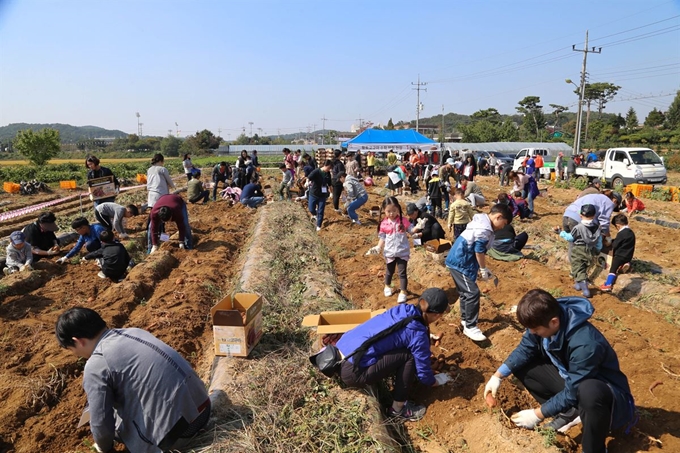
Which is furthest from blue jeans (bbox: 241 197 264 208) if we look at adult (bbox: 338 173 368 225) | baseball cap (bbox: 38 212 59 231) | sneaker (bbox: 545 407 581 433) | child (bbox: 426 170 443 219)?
sneaker (bbox: 545 407 581 433)

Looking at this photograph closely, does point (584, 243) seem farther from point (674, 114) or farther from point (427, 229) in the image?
point (674, 114)

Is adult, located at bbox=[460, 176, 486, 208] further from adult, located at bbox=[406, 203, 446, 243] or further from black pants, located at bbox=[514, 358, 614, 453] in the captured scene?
black pants, located at bbox=[514, 358, 614, 453]

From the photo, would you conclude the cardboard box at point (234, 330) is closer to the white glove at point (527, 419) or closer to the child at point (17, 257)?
the white glove at point (527, 419)

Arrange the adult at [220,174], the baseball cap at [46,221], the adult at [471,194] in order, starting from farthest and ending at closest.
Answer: the adult at [220,174]
the adult at [471,194]
the baseball cap at [46,221]

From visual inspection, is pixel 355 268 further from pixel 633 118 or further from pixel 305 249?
pixel 633 118

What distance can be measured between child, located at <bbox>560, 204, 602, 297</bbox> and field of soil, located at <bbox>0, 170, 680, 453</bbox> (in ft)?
1.29

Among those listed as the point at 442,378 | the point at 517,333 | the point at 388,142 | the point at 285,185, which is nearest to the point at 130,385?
the point at 442,378

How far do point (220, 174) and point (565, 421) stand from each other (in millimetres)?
14515

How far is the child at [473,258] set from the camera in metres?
4.50

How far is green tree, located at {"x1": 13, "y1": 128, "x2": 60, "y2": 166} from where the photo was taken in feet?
115

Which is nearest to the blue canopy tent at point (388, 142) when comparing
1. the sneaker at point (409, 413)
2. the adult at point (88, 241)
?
the adult at point (88, 241)

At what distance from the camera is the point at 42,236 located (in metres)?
8.11

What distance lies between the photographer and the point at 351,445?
116 inches

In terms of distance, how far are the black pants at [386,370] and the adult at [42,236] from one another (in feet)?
23.0
